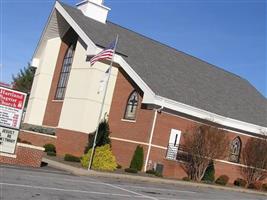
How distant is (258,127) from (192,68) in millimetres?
7480

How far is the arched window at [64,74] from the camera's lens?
3866 centimetres

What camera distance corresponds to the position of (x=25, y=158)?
2205cm

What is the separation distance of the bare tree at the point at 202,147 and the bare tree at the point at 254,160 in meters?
3.46

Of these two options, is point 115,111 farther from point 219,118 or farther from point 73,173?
point 73,173

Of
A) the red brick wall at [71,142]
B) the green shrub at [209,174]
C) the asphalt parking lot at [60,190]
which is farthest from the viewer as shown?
the red brick wall at [71,142]

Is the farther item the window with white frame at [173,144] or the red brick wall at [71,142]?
the red brick wall at [71,142]

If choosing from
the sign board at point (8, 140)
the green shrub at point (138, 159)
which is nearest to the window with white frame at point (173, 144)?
the green shrub at point (138, 159)

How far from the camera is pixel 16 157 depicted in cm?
2188

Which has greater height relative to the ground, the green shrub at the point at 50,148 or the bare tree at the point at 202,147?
the bare tree at the point at 202,147

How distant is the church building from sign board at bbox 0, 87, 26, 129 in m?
10.0

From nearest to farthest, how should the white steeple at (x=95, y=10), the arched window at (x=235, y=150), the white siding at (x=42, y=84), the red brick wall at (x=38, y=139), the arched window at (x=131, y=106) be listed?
the arched window at (x=131, y=106), the red brick wall at (x=38, y=139), the arched window at (x=235, y=150), the white steeple at (x=95, y=10), the white siding at (x=42, y=84)

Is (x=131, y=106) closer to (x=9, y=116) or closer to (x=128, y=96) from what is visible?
(x=128, y=96)

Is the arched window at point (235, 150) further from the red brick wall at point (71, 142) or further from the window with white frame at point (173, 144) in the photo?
the red brick wall at point (71, 142)

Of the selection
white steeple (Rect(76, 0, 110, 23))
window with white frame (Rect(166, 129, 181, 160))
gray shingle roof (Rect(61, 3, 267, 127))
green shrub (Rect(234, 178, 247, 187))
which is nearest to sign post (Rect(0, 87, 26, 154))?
gray shingle roof (Rect(61, 3, 267, 127))
